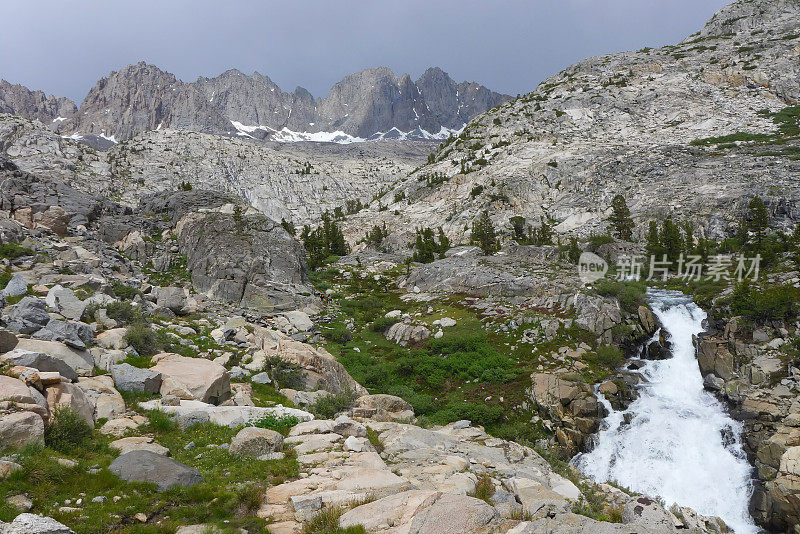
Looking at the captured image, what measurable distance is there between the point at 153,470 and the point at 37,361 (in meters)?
5.18

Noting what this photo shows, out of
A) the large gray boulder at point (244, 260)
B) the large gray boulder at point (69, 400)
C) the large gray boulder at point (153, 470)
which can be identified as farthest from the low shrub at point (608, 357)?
the large gray boulder at point (69, 400)

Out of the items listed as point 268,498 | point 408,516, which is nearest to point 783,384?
point 408,516

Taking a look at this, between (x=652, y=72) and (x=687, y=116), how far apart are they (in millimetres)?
A: 26686

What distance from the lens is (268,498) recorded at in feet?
24.5

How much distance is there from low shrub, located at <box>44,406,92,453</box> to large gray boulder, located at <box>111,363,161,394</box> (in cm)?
309

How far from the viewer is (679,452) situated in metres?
20.9

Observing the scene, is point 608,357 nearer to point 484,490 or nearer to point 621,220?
point 484,490

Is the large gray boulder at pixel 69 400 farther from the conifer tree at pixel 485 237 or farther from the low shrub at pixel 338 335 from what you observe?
the conifer tree at pixel 485 237

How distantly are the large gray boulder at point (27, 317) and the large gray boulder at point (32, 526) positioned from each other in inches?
389

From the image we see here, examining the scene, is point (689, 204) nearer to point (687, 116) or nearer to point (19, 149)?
point (687, 116)

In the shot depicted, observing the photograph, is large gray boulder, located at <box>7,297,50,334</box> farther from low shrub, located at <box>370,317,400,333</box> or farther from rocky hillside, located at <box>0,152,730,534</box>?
low shrub, located at <box>370,317,400,333</box>

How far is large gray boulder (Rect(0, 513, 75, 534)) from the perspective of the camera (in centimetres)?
481

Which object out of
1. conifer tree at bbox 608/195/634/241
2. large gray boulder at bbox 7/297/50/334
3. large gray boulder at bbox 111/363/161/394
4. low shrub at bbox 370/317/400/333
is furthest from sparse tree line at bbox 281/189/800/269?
large gray boulder at bbox 111/363/161/394

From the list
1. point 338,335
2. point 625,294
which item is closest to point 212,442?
point 338,335
